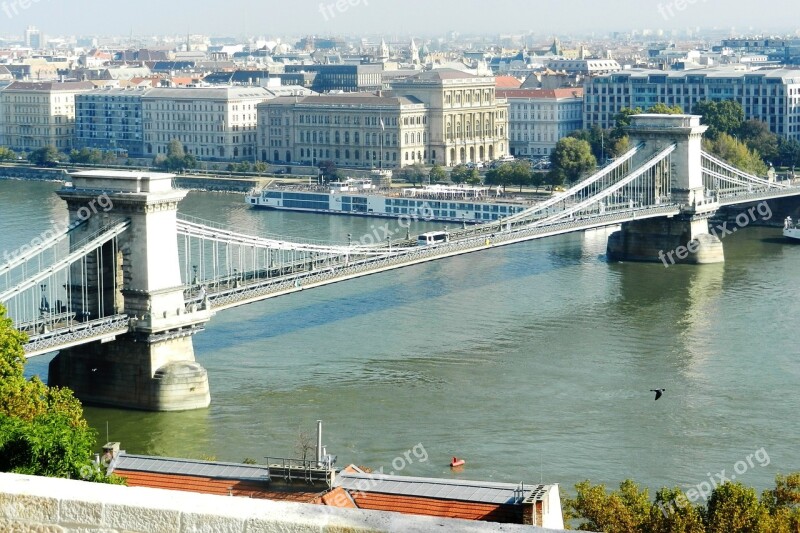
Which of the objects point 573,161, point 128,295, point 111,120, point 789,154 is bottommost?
point 789,154

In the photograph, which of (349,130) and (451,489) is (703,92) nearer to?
(349,130)

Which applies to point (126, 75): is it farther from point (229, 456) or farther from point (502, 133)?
point (229, 456)

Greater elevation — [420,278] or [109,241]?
[109,241]

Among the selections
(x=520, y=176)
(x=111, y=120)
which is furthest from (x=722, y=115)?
Answer: (x=111, y=120)

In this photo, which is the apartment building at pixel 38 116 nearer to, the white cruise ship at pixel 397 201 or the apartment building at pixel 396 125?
the apartment building at pixel 396 125

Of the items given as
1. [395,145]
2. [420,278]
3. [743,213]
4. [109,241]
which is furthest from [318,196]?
[109,241]

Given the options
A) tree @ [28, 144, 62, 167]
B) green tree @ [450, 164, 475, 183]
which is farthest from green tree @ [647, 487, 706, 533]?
tree @ [28, 144, 62, 167]
